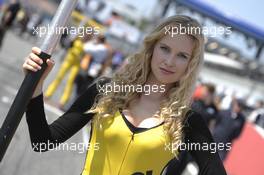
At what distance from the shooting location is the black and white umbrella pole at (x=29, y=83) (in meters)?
2.22

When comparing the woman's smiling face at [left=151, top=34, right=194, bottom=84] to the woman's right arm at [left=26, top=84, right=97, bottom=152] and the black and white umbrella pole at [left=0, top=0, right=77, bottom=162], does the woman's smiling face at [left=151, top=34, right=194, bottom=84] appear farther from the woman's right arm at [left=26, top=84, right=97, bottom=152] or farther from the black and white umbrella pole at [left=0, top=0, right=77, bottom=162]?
the black and white umbrella pole at [left=0, top=0, right=77, bottom=162]

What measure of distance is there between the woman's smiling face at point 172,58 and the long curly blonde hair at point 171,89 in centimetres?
3

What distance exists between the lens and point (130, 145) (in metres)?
2.60

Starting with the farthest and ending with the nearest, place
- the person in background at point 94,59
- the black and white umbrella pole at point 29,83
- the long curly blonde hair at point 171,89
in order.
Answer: the person in background at point 94,59 < the long curly blonde hair at point 171,89 < the black and white umbrella pole at point 29,83

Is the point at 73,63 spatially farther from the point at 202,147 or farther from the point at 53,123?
the point at 202,147

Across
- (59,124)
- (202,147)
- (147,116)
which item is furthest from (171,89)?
(59,124)

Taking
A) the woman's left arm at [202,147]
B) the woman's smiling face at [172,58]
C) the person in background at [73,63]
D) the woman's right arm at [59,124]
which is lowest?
the person in background at [73,63]

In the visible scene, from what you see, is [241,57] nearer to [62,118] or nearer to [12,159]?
[12,159]

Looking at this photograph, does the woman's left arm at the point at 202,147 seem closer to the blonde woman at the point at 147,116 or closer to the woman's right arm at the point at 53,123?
the blonde woman at the point at 147,116

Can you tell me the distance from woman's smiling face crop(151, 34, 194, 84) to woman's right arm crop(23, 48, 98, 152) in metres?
0.34

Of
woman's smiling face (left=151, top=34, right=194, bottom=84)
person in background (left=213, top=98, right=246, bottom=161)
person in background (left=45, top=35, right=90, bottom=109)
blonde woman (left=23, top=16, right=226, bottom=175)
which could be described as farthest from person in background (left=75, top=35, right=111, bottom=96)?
woman's smiling face (left=151, top=34, right=194, bottom=84)

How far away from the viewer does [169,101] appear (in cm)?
272

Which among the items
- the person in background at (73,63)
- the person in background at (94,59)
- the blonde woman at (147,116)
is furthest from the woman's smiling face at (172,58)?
the person in background at (73,63)

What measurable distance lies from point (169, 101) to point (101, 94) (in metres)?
0.33
